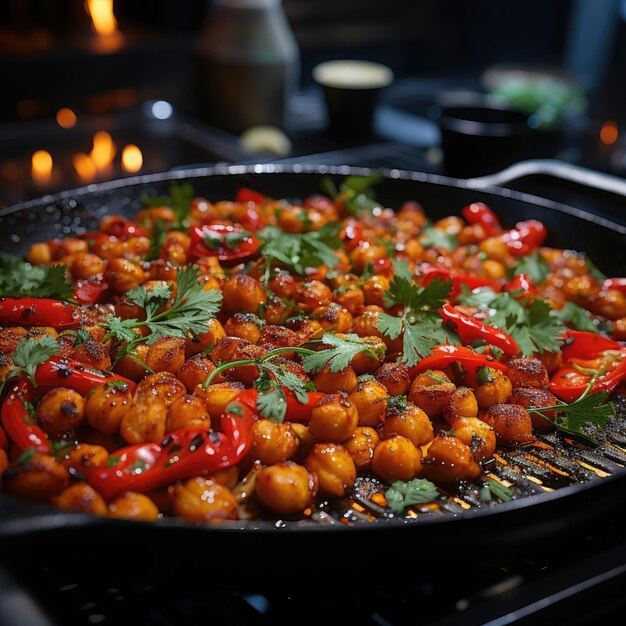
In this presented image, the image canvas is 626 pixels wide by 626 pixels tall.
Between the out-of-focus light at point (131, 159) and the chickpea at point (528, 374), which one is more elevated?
the chickpea at point (528, 374)

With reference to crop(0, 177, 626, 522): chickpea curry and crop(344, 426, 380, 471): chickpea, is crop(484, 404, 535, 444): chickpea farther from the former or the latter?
crop(344, 426, 380, 471): chickpea

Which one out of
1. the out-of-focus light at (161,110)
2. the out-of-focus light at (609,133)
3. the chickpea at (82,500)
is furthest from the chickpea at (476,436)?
the out-of-focus light at (609,133)

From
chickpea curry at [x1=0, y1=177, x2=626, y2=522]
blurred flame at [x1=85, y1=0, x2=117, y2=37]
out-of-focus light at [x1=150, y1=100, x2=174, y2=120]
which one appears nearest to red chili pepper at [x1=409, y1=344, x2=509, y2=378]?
chickpea curry at [x1=0, y1=177, x2=626, y2=522]

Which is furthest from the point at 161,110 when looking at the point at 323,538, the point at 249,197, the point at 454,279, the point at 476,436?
the point at 323,538

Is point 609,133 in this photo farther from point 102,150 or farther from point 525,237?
point 102,150

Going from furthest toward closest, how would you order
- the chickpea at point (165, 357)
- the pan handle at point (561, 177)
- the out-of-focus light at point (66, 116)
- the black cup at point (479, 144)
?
the out-of-focus light at point (66, 116) < the black cup at point (479, 144) < the pan handle at point (561, 177) < the chickpea at point (165, 357)

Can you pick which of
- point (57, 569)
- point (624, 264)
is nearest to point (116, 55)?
point (624, 264)

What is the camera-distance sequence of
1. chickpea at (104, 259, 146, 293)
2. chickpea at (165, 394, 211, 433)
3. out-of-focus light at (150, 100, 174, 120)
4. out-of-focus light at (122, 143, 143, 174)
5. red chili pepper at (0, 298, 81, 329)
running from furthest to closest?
out-of-focus light at (150, 100, 174, 120) < out-of-focus light at (122, 143, 143, 174) < chickpea at (104, 259, 146, 293) < red chili pepper at (0, 298, 81, 329) < chickpea at (165, 394, 211, 433)

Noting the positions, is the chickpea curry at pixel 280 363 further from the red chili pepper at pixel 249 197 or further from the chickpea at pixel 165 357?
the red chili pepper at pixel 249 197
